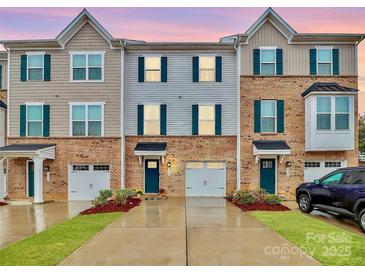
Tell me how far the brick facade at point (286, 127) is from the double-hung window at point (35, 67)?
38.5 feet

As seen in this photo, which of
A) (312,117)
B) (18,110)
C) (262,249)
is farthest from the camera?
(18,110)

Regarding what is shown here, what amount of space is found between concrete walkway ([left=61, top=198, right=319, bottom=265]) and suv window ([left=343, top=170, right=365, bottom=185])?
3.38 meters

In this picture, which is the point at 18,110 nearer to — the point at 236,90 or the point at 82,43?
the point at 82,43

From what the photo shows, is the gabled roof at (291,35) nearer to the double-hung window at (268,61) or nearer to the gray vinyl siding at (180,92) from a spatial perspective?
the double-hung window at (268,61)

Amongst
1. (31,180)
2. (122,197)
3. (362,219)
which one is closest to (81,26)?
(31,180)

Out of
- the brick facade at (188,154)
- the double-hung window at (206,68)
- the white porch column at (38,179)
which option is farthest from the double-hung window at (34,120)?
the double-hung window at (206,68)

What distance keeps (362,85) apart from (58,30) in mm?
18193

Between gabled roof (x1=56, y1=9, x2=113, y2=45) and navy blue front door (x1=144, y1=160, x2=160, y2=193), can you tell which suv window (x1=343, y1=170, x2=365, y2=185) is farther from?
gabled roof (x1=56, y1=9, x2=113, y2=45)

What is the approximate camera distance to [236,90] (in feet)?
71.4

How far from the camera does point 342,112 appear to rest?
807 inches

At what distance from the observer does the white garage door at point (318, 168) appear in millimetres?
21375

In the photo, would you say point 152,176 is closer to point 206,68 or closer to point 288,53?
point 206,68

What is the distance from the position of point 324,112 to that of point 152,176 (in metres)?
10.3

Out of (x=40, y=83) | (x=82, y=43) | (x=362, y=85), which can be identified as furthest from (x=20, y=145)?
(x=362, y=85)
